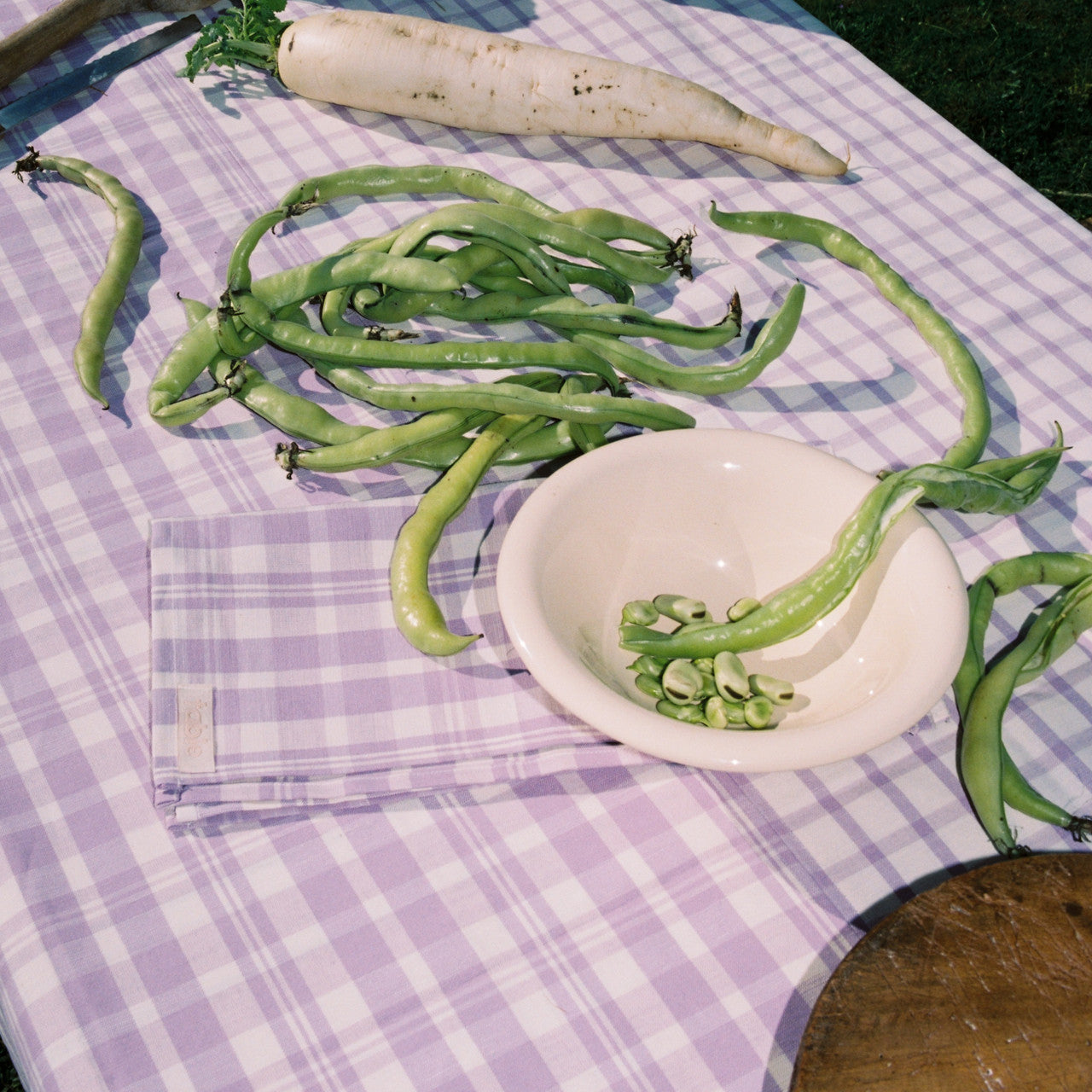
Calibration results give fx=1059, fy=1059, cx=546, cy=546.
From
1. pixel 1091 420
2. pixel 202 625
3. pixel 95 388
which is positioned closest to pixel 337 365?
pixel 95 388

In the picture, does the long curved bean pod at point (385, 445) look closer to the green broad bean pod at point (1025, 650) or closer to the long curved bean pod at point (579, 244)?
the long curved bean pod at point (579, 244)

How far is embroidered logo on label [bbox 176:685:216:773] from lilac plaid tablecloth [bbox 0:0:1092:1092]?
0.07 ft

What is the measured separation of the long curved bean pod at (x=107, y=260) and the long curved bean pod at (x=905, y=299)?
100 centimetres

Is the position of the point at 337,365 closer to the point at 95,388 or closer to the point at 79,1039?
the point at 95,388

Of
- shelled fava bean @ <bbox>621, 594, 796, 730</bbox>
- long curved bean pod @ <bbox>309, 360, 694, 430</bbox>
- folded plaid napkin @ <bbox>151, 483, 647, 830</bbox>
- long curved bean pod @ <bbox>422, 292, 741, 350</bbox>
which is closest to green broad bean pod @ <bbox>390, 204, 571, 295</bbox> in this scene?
long curved bean pod @ <bbox>422, 292, 741, 350</bbox>

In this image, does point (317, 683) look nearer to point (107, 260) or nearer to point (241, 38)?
point (107, 260)

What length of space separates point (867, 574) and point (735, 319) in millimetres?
568

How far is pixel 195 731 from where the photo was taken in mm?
1199

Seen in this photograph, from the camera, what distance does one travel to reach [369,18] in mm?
2012

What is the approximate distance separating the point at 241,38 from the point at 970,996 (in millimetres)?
2062

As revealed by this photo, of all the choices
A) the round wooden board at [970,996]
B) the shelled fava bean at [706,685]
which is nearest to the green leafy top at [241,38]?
the shelled fava bean at [706,685]

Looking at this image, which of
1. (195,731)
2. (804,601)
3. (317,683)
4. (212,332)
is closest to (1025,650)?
(804,601)

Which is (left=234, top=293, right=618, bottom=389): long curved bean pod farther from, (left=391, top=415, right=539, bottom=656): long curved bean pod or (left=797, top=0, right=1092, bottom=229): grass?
(left=797, top=0, right=1092, bottom=229): grass

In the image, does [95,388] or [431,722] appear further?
[95,388]
